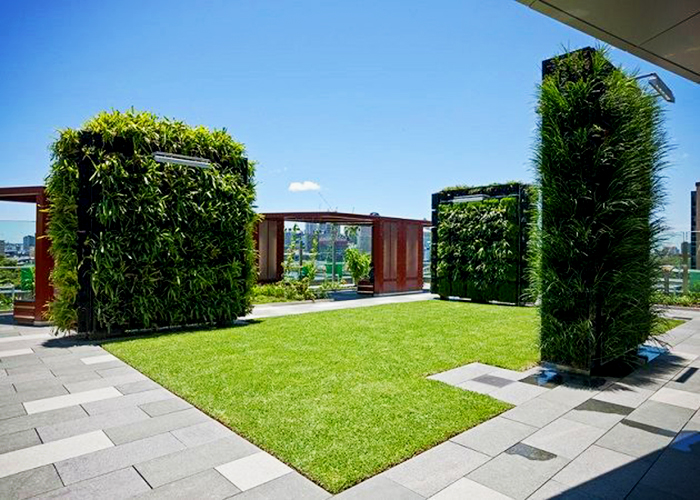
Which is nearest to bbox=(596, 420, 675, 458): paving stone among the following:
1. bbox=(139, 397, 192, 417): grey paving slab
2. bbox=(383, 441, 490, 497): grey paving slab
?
bbox=(383, 441, 490, 497): grey paving slab

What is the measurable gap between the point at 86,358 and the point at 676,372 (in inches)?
303

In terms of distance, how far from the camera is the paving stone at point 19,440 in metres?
2.98

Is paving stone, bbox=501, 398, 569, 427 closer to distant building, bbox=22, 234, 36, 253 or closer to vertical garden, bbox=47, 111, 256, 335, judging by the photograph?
vertical garden, bbox=47, 111, 256, 335

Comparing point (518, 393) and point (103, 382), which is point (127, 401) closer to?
point (103, 382)

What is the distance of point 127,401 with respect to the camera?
3920 millimetres

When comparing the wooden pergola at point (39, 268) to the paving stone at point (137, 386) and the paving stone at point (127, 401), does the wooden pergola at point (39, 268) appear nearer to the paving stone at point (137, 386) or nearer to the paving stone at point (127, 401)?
the paving stone at point (137, 386)

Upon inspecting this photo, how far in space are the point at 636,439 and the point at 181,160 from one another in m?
7.39

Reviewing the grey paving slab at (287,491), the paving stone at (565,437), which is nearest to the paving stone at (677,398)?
the paving stone at (565,437)

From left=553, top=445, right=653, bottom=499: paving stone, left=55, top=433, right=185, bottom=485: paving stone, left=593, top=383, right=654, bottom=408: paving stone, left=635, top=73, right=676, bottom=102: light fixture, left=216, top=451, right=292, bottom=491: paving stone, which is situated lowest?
left=593, top=383, right=654, bottom=408: paving stone

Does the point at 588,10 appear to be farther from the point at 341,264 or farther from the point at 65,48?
the point at 341,264

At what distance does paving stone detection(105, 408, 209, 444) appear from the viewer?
3162 millimetres

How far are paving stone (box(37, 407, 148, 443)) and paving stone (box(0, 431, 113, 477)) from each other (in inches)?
4.3

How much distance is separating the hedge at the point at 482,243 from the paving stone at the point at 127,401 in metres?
9.45

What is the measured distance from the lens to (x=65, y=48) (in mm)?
7316
